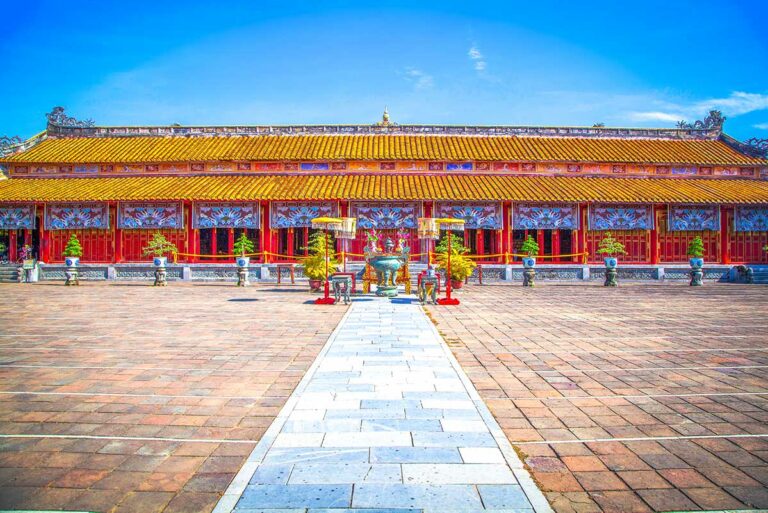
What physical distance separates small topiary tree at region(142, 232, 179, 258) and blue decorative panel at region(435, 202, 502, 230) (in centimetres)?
1220

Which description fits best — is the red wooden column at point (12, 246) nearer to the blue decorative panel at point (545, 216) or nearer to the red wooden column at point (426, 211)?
the red wooden column at point (426, 211)

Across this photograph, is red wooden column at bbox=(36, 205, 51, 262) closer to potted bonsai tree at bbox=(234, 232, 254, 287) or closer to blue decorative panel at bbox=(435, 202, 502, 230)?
potted bonsai tree at bbox=(234, 232, 254, 287)

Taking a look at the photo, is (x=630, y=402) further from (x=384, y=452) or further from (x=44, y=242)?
(x=44, y=242)

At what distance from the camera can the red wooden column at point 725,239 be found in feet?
70.4

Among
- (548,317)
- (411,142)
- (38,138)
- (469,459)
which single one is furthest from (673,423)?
(38,138)

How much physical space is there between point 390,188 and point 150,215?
11.2m

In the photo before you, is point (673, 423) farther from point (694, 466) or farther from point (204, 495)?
point (204, 495)

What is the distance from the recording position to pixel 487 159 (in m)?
22.7

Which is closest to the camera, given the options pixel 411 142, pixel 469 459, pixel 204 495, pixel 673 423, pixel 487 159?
pixel 204 495

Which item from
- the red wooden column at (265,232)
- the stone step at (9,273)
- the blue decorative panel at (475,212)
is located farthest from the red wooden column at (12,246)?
the blue decorative panel at (475,212)

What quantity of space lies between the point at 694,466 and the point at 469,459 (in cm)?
140

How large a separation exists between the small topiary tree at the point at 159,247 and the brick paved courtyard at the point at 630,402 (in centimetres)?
1604

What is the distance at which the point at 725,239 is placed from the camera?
21547 millimetres

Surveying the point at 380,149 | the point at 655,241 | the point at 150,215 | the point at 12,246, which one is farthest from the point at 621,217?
the point at 12,246
